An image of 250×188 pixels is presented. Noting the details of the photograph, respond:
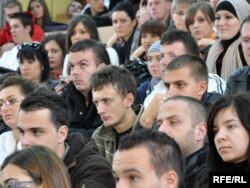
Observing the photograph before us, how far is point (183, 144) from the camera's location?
535 cm

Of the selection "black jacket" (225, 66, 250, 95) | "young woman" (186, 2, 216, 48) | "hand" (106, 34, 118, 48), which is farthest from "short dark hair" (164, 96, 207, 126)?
"hand" (106, 34, 118, 48)

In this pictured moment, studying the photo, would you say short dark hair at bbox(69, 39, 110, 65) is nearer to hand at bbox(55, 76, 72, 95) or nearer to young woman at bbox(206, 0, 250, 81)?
hand at bbox(55, 76, 72, 95)

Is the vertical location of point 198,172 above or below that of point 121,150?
below

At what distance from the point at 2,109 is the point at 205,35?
237 centimetres

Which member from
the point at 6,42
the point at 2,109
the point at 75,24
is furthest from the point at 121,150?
the point at 6,42

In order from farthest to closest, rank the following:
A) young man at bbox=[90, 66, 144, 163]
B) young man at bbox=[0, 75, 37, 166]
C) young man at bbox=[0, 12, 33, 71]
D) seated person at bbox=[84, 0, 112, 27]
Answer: seated person at bbox=[84, 0, 112, 27] < young man at bbox=[0, 12, 33, 71] < young man at bbox=[0, 75, 37, 166] < young man at bbox=[90, 66, 144, 163]

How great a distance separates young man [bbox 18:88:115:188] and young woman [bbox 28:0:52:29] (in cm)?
580

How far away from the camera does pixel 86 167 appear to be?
5461 millimetres

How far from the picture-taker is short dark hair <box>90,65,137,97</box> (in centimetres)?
663

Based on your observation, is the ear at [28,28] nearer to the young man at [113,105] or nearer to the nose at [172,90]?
the young man at [113,105]

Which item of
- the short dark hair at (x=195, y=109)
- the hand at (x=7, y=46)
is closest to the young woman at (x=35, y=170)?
the short dark hair at (x=195, y=109)

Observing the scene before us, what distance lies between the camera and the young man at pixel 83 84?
7.32 meters

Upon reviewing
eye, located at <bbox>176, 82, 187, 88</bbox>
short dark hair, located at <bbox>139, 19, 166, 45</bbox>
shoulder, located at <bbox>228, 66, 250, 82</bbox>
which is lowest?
shoulder, located at <bbox>228, 66, 250, 82</bbox>

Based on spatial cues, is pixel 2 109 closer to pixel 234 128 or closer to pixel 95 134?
pixel 95 134
